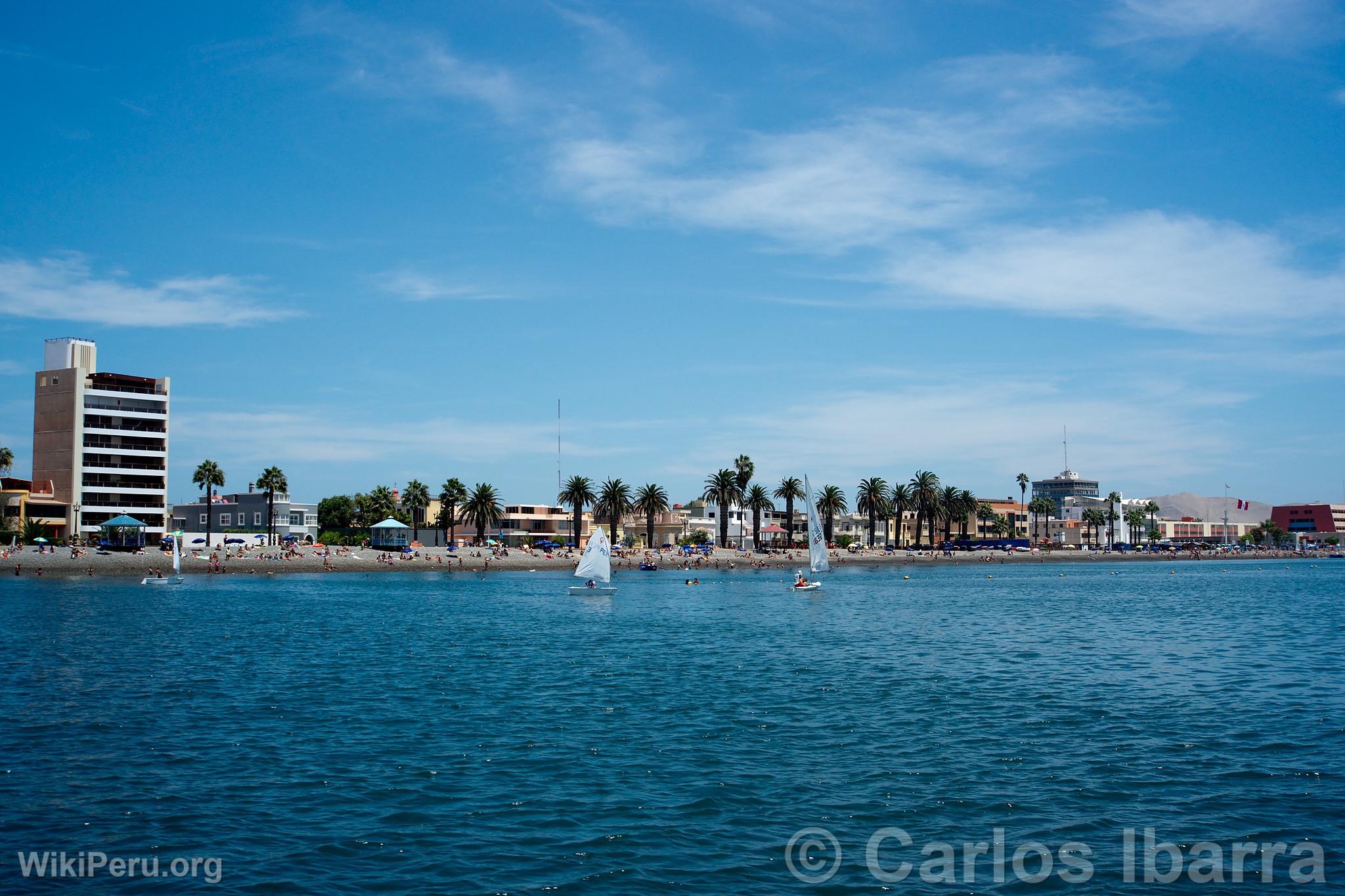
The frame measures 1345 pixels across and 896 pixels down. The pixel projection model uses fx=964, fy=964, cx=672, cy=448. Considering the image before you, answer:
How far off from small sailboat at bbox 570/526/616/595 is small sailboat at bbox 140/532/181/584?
4150cm

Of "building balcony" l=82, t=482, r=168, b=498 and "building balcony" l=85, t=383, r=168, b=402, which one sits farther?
"building balcony" l=85, t=383, r=168, b=402

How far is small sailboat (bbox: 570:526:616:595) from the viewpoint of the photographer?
3494 inches

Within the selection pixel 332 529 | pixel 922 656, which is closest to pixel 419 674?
pixel 922 656

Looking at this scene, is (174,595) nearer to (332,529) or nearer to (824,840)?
(824,840)

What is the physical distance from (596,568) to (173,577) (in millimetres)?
47286

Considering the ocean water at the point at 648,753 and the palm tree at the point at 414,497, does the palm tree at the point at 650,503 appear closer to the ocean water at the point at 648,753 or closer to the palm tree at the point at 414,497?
the palm tree at the point at 414,497

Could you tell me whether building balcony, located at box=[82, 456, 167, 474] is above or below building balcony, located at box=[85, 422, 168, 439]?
below

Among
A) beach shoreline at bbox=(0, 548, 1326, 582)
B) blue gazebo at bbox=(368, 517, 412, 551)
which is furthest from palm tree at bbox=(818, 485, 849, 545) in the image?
blue gazebo at bbox=(368, 517, 412, 551)

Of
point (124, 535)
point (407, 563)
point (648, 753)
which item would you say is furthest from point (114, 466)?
point (648, 753)

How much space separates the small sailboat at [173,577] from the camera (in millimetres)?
96312

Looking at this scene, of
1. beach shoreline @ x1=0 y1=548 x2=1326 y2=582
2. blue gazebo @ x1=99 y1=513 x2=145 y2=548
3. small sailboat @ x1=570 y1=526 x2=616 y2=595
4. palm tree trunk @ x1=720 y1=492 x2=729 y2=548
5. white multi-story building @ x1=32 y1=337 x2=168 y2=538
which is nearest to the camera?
small sailboat @ x1=570 y1=526 x2=616 y2=595

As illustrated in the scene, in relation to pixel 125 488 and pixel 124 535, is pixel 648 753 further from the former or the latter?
pixel 125 488

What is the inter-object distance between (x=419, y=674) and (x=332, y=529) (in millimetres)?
155277

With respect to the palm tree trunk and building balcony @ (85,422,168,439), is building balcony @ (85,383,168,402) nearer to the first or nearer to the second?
building balcony @ (85,422,168,439)
